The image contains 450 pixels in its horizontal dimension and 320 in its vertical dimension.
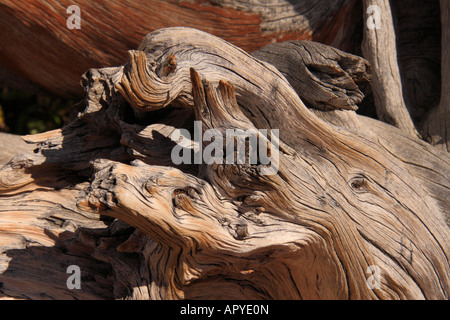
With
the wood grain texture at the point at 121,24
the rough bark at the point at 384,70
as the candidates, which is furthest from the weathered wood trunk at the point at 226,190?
the wood grain texture at the point at 121,24

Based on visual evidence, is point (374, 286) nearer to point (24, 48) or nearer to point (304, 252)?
point (304, 252)

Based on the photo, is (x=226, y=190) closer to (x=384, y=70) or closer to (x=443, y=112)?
(x=384, y=70)

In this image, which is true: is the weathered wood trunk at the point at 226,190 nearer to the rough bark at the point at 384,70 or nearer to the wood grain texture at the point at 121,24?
the rough bark at the point at 384,70

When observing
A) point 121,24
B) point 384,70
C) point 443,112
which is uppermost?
point 121,24

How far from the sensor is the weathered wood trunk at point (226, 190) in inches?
92.1

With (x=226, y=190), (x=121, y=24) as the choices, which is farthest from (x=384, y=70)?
(x=121, y=24)

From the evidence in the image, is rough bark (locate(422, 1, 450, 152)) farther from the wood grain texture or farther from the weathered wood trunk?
the wood grain texture

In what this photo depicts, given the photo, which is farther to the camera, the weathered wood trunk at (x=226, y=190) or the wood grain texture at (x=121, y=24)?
the wood grain texture at (x=121, y=24)

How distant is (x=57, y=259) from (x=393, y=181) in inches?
82.7

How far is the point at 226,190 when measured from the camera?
240 cm

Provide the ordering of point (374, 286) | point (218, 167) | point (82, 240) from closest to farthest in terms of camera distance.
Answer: point (218, 167) < point (374, 286) < point (82, 240)
